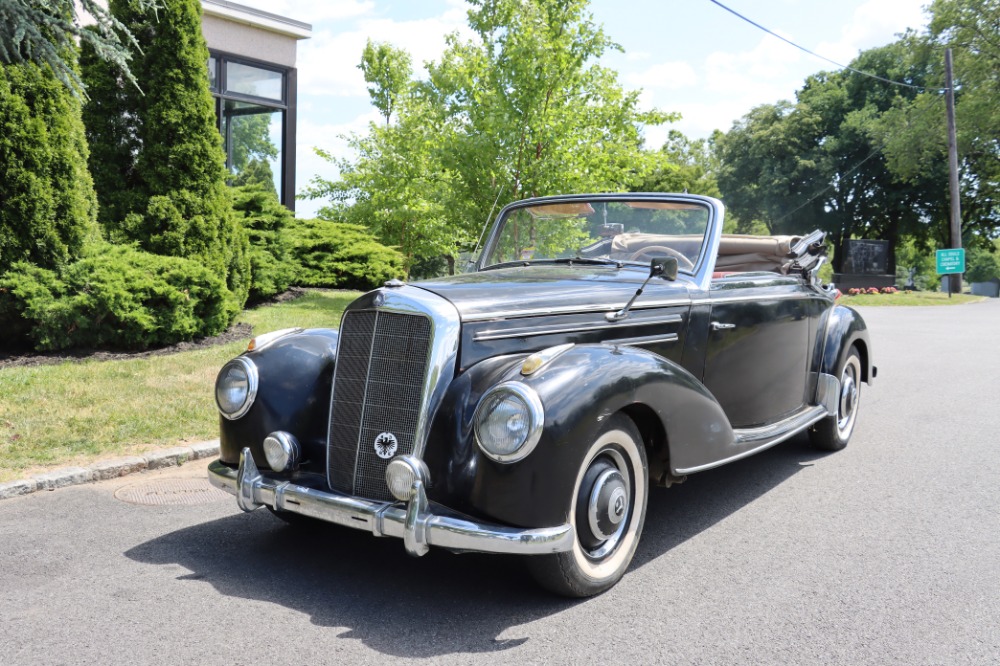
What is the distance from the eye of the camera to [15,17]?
23.2 feet

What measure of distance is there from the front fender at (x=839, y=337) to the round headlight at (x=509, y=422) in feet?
11.4

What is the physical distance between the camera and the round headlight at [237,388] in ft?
13.1

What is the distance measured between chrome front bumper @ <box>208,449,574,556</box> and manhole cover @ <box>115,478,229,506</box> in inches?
67.9

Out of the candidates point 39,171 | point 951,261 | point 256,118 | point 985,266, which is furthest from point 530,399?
point 985,266

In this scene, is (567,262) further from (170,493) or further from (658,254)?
(170,493)

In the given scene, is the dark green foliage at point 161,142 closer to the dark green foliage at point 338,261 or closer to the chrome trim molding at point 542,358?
the dark green foliage at point 338,261

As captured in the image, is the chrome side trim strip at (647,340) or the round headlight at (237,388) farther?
the chrome side trim strip at (647,340)

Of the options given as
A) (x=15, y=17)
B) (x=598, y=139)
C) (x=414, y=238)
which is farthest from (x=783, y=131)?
(x=15, y=17)

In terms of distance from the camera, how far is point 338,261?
16422 millimetres

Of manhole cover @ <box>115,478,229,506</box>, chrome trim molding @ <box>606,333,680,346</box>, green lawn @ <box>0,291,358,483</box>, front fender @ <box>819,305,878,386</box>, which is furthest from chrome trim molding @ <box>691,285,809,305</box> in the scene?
green lawn @ <box>0,291,358,483</box>

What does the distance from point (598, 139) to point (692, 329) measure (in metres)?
10.5

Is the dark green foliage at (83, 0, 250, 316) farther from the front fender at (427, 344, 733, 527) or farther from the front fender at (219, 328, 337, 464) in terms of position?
the front fender at (427, 344, 733, 527)

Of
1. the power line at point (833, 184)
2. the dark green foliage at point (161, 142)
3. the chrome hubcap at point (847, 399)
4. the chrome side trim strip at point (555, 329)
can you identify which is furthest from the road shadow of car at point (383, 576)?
the power line at point (833, 184)

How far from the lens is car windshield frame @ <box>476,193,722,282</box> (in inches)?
200
